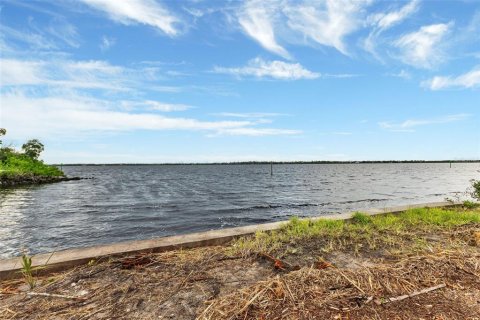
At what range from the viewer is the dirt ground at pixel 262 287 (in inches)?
127

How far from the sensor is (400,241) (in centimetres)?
579

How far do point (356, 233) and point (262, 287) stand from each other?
3.52 m

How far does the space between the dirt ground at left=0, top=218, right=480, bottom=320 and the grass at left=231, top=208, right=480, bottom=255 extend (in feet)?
1.08

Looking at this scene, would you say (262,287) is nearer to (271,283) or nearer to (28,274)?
(271,283)

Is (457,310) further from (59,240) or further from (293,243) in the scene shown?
(59,240)

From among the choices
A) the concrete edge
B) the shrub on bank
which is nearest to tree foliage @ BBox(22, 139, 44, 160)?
the shrub on bank

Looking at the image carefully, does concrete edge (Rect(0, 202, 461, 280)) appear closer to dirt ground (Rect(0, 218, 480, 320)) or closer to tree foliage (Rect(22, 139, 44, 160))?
dirt ground (Rect(0, 218, 480, 320))

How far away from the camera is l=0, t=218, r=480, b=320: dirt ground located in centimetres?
322

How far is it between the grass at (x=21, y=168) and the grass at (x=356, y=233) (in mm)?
45972

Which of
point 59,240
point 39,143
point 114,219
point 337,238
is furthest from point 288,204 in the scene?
point 39,143

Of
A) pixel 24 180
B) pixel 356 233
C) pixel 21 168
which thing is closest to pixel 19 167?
pixel 21 168

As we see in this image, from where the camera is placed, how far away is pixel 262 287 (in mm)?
3648

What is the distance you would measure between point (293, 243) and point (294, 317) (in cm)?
262

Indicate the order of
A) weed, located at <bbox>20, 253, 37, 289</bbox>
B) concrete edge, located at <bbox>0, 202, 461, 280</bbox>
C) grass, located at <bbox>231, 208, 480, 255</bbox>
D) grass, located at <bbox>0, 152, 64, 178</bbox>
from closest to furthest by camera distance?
weed, located at <bbox>20, 253, 37, 289</bbox> < concrete edge, located at <bbox>0, 202, 461, 280</bbox> < grass, located at <bbox>231, 208, 480, 255</bbox> < grass, located at <bbox>0, 152, 64, 178</bbox>
